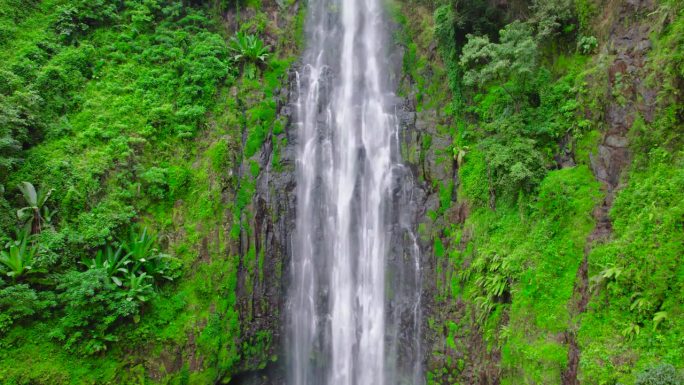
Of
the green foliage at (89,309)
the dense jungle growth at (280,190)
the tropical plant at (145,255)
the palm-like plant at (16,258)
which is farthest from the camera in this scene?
the tropical plant at (145,255)

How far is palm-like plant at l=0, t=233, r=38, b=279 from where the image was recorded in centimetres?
1055

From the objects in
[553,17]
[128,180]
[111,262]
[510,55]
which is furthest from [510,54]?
[111,262]

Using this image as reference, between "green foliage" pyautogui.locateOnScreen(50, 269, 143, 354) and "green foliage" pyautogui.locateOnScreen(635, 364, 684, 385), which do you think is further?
"green foliage" pyautogui.locateOnScreen(50, 269, 143, 354)

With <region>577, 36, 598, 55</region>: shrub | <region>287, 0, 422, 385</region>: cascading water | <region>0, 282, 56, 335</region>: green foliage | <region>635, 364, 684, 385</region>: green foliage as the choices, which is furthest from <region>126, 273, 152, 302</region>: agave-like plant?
<region>577, 36, 598, 55</region>: shrub

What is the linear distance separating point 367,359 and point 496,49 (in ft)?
36.8

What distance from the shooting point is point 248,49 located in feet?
55.1

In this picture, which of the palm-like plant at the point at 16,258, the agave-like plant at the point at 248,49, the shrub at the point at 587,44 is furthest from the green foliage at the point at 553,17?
the palm-like plant at the point at 16,258

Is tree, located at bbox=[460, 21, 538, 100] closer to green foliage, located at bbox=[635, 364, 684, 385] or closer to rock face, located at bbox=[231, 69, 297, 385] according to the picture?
rock face, located at bbox=[231, 69, 297, 385]

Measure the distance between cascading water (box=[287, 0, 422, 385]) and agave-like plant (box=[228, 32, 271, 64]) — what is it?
176 centimetres

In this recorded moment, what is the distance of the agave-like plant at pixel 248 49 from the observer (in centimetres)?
1684

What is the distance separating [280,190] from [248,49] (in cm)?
624

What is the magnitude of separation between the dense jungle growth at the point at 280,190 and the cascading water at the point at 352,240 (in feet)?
2.42

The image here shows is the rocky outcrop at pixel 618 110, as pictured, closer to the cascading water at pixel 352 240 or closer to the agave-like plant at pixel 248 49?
the cascading water at pixel 352 240

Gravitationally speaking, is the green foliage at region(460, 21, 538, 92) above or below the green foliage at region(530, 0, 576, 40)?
below
